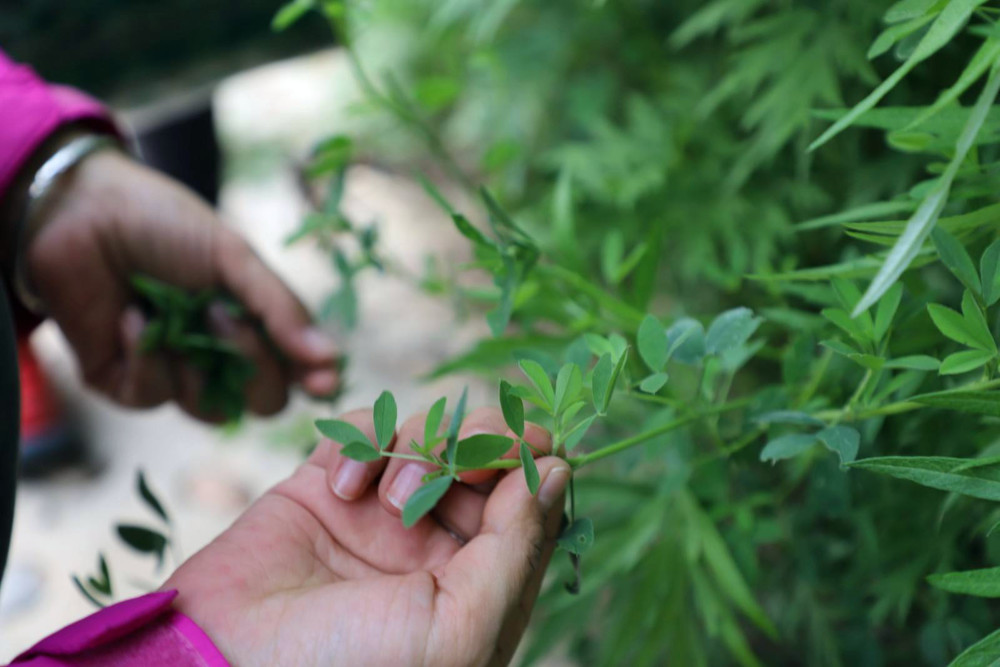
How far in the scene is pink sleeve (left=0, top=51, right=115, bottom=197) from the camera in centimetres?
78

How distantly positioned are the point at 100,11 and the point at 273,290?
2.17 ft

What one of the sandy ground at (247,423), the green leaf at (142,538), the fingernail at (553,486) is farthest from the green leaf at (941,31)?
the sandy ground at (247,423)

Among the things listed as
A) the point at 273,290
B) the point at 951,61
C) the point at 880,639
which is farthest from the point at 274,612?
the point at 880,639

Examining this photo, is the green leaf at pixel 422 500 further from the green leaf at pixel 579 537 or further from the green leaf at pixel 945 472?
the green leaf at pixel 945 472

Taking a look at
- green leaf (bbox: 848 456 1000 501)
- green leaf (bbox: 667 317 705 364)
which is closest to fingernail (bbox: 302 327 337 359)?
green leaf (bbox: 667 317 705 364)

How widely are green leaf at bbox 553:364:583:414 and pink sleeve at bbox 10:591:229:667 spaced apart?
213mm

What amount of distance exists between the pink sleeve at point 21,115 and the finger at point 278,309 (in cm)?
18

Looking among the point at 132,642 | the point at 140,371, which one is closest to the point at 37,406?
the point at 140,371

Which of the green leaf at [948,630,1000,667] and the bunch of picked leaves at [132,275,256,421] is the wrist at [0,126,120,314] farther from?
the green leaf at [948,630,1000,667]

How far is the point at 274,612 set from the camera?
45cm

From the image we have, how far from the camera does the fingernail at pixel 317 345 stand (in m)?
0.86

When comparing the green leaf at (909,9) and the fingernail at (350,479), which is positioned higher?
the green leaf at (909,9)

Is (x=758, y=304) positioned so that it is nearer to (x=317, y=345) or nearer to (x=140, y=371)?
(x=317, y=345)

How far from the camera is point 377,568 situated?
0.50 meters
